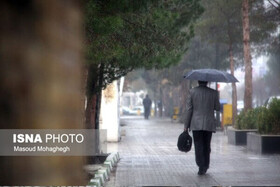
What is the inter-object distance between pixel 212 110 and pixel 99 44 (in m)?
2.19

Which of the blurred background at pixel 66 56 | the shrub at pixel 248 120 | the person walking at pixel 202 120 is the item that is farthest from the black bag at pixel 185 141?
the shrub at pixel 248 120

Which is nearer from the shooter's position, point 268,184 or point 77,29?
point 77,29

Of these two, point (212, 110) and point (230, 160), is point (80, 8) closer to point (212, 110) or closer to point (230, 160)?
point (212, 110)

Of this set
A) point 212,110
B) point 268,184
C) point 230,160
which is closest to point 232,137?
point 230,160

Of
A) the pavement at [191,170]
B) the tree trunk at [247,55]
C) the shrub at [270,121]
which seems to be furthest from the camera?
the tree trunk at [247,55]

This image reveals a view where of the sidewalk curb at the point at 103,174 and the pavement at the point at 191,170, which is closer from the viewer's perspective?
the sidewalk curb at the point at 103,174

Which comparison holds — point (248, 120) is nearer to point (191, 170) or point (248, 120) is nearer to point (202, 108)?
point (191, 170)

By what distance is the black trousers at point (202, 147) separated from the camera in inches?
509

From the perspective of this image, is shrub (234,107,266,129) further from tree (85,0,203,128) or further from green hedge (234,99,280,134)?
tree (85,0,203,128)

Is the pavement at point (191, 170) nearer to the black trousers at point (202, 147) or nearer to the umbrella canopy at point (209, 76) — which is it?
the black trousers at point (202, 147)

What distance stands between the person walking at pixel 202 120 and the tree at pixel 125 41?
5.56ft

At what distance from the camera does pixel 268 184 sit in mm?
10805

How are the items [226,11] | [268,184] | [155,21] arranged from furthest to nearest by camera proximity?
[226,11]
[155,21]
[268,184]

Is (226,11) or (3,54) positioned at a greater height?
(226,11)
